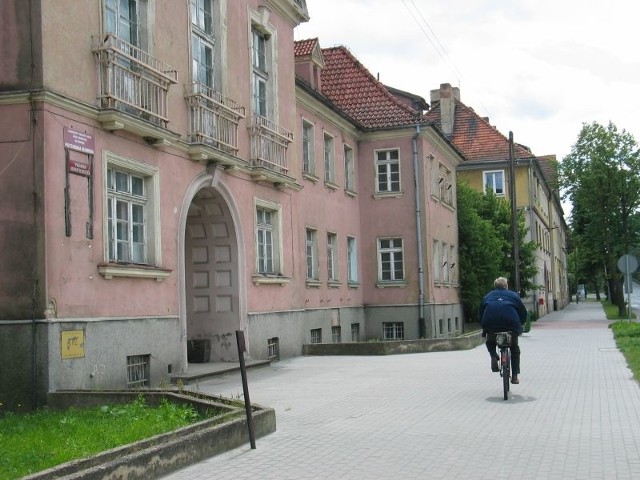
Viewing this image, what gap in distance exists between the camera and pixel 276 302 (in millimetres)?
20297

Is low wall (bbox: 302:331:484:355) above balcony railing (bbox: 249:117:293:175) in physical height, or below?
below

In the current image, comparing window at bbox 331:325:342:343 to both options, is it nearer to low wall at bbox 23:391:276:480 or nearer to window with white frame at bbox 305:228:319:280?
window with white frame at bbox 305:228:319:280

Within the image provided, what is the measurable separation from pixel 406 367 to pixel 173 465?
11.2 m

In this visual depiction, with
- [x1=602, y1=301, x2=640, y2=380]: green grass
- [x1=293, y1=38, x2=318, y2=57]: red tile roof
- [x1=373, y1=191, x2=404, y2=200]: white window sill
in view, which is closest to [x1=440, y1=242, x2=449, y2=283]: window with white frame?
[x1=373, y1=191, x2=404, y2=200]: white window sill

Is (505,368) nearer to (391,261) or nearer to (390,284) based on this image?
(390,284)

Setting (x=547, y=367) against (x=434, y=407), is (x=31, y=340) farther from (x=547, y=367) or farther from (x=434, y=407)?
(x=547, y=367)

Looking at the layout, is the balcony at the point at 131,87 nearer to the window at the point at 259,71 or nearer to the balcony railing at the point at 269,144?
the balcony railing at the point at 269,144

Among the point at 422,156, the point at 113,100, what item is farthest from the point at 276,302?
the point at 422,156

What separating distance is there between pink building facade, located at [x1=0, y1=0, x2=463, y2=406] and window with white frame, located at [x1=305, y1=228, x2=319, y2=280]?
86 millimetres

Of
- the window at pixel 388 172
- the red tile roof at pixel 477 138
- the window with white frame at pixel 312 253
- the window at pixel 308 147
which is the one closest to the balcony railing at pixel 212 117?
the window at pixel 308 147

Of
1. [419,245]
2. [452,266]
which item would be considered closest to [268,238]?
[419,245]

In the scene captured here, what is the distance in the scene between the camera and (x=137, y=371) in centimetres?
1396

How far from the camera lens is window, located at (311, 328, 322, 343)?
978 inches

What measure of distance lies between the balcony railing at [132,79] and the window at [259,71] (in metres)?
4.79
